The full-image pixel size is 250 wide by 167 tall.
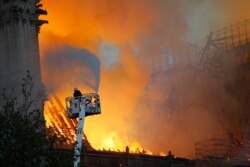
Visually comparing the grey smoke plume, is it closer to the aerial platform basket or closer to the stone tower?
the stone tower

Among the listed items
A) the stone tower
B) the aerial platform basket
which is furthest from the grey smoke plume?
the aerial platform basket

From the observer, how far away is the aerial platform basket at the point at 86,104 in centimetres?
2614

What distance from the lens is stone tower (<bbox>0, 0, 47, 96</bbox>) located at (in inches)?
1494

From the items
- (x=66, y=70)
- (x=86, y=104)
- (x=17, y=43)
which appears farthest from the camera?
(x=66, y=70)

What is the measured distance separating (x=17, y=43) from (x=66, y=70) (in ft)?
49.7

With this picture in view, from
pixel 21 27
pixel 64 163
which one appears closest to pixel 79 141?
pixel 64 163

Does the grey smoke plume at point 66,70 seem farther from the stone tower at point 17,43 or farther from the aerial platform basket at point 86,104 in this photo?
the aerial platform basket at point 86,104

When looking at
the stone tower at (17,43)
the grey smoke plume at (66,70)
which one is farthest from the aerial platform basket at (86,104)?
the grey smoke plume at (66,70)

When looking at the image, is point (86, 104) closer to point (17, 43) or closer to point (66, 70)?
point (17, 43)

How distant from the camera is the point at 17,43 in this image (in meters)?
38.0

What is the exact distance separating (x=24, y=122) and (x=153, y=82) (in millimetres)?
50266

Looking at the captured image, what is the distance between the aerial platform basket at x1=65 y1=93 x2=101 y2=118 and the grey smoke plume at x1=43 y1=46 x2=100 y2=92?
79.7ft

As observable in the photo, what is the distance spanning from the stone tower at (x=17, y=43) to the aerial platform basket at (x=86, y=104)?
1183cm

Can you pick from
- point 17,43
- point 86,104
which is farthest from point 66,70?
point 86,104
